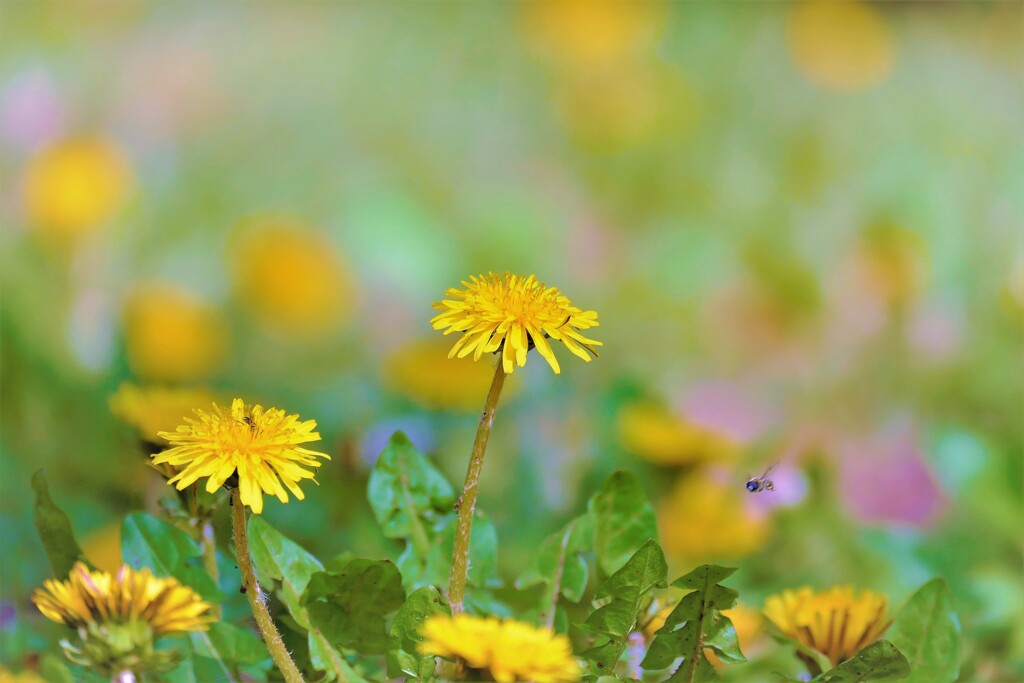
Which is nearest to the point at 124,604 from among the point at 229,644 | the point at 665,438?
the point at 229,644

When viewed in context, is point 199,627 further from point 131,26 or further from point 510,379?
point 131,26

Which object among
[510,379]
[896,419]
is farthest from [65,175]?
[896,419]

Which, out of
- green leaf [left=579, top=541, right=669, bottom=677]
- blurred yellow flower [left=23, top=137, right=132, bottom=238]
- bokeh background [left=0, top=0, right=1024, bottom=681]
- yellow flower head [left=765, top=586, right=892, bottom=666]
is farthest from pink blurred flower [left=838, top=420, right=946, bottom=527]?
blurred yellow flower [left=23, top=137, right=132, bottom=238]

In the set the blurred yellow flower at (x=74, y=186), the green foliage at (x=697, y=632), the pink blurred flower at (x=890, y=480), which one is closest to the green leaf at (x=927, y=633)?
the green foliage at (x=697, y=632)

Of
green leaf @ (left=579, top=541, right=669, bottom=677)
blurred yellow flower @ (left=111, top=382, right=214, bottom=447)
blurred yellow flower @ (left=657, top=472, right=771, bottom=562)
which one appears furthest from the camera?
blurred yellow flower @ (left=657, top=472, right=771, bottom=562)

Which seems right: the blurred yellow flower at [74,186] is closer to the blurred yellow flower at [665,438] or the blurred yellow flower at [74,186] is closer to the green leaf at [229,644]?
the blurred yellow flower at [665,438]

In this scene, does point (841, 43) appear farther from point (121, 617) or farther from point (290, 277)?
point (121, 617)

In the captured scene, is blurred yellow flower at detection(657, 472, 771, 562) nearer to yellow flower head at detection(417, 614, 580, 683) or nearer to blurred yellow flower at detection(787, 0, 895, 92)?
yellow flower head at detection(417, 614, 580, 683)
